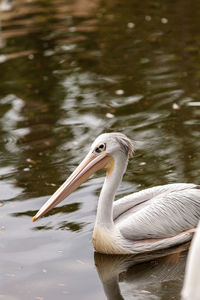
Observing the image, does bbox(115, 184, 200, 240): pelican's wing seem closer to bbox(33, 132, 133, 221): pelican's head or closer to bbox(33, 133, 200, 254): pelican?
bbox(33, 133, 200, 254): pelican

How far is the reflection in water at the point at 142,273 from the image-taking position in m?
4.02

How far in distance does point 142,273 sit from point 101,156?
840 millimetres

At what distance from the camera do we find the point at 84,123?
6.91 meters

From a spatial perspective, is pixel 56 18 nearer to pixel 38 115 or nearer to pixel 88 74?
pixel 88 74

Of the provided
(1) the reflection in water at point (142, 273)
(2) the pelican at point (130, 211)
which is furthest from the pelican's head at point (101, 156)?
(1) the reflection in water at point (142, 273)

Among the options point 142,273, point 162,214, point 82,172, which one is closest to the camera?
point 142,273

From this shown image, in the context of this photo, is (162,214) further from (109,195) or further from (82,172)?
(82,172)

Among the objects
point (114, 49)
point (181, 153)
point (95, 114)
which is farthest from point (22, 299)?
point (114, 49)

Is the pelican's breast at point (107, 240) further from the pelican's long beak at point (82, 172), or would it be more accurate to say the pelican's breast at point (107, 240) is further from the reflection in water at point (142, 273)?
the pelican's long beak at point (82, 172)

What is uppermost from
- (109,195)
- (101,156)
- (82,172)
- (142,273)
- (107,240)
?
(101,156)

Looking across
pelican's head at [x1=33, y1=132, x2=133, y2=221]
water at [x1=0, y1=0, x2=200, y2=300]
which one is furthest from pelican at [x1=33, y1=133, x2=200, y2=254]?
water at [x1=0, y1=0, x2=200, y2=300]

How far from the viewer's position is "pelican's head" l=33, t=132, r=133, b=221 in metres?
4.41

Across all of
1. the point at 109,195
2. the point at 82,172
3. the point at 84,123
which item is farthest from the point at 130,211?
the point at 84,123

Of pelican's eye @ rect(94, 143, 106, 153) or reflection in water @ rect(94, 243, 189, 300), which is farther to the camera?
pelican's eye @ rect(94, 143, 106, 153)
